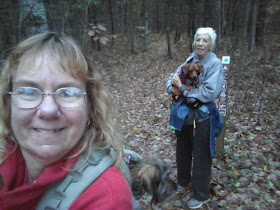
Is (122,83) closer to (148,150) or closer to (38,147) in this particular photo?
(148,150)

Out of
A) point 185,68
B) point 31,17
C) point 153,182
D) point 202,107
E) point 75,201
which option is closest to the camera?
point 75,201

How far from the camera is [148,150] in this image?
4.86 metres

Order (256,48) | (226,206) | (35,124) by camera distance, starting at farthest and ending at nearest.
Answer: (256,48), (226,206), (35,124)

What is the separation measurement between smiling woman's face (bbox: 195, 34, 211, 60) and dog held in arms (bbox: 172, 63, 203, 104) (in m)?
0.18

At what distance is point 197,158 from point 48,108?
238 centimetres

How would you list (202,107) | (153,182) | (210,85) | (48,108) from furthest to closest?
(202,107) < (210,85) < (153,182) < (48,108)

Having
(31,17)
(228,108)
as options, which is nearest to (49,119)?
(31,17)

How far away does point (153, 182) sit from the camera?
122 cm


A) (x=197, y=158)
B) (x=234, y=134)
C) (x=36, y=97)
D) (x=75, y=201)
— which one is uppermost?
(x=36, y=97)

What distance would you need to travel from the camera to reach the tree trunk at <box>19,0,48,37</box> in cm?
308

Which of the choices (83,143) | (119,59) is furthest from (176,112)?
(119,59)

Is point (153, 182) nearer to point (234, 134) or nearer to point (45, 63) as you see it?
point (45, 63)

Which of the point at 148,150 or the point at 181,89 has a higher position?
the point at 181,89

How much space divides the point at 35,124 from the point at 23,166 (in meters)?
0.33
